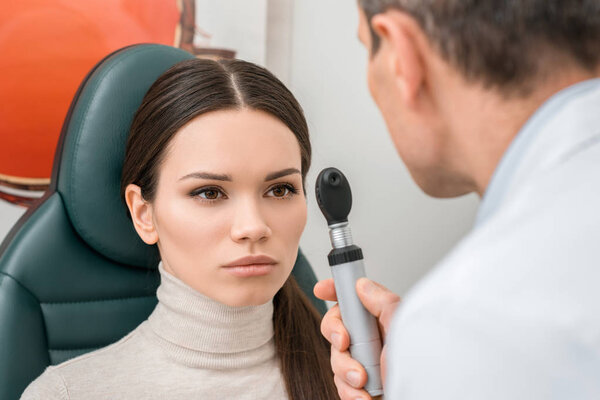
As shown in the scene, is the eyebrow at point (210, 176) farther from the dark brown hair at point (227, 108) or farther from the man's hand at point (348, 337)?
the man's hand at point (348, 337)

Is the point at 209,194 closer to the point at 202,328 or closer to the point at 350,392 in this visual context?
the point at 202,328

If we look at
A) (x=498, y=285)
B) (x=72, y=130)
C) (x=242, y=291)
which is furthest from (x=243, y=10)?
(x=498, y=285)

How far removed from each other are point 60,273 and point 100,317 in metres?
0.12

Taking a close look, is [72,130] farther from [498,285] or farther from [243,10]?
[498,285]

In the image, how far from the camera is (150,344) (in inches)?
43.4

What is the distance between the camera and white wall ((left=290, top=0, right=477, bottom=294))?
174cm

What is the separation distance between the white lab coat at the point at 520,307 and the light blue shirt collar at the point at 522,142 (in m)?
0.04

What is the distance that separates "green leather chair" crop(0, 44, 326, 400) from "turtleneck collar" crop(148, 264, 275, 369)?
0.15 m

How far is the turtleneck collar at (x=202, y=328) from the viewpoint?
1.07 m

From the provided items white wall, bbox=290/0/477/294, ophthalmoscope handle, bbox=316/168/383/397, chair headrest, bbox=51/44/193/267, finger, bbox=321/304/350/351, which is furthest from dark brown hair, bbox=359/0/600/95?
white wall, bbox=290/0/477/294

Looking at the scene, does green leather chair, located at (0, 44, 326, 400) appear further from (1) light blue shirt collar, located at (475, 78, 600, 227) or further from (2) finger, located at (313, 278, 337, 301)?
(1) light blue shirt collar, located at (475, 78, 600, 227)

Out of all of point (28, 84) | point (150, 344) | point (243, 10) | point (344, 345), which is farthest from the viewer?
point (243, 10)

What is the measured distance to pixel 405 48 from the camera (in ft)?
1.75

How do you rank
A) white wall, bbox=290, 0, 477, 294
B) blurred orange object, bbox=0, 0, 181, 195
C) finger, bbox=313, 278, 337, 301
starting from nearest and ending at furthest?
finger, bbox=313, 278, 337, 301
blurred orange object, bbox=0, 0, 181, 195
white wall, bbox=290, 0, 477, 294
